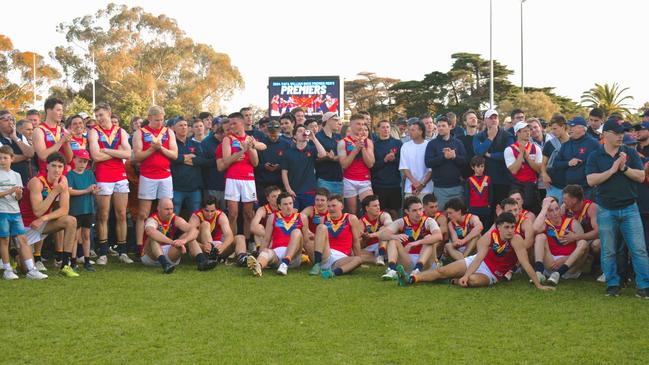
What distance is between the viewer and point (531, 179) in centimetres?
998

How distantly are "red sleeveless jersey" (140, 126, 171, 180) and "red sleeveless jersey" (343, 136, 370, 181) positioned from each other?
2.60 meters

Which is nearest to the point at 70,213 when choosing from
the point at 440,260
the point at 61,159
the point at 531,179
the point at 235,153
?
the point at 61,159

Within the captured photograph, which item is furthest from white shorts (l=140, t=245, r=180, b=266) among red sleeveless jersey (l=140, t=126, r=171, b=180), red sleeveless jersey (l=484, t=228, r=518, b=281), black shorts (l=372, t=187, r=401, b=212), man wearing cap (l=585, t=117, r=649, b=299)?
man wearing cap (l=585, t=117, r=649, b=299)

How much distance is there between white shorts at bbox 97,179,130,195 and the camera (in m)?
9.59

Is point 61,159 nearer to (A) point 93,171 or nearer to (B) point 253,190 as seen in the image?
(A) point 93,171

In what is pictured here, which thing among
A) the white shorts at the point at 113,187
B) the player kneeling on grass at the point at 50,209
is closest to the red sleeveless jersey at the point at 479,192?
the white shorts at the point at 113,187

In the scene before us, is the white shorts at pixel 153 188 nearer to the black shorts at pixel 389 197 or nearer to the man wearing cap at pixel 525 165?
the black shorts at pixel 389 197

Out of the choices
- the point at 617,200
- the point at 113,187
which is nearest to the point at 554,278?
the point at 617,200

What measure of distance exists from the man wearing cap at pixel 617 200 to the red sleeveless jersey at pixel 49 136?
6.76 metres

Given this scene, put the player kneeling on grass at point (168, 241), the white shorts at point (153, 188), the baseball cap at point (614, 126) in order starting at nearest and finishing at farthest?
the baseball cap at point (614, 126) → the player kneeling on grass at point (168, 241) → the white shorts at point (153, 188)

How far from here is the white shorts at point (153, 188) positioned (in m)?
9.84

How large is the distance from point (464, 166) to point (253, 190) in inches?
122

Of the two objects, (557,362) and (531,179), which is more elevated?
(531,179)

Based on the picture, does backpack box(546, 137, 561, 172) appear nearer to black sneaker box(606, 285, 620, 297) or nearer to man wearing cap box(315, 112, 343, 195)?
black sneaker box(606, 285, 620, 297)
